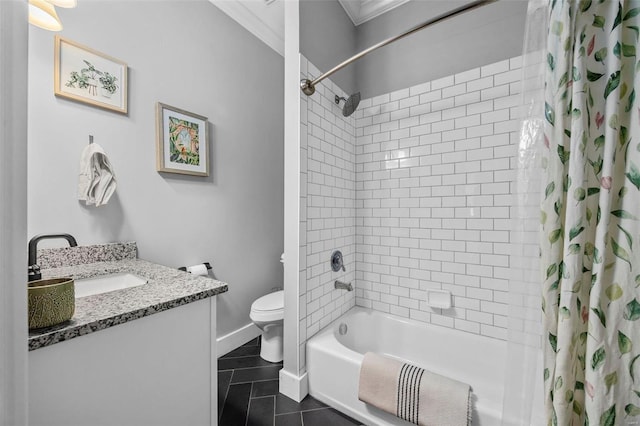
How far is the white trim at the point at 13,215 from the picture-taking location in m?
0.38

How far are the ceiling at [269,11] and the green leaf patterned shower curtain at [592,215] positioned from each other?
1679mm

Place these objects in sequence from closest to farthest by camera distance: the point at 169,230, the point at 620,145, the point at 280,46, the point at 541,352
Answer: the point at 620,145
the point at 541,352
the point at 169,230
the point at 280,46

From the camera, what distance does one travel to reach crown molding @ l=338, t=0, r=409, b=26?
1.98 metres

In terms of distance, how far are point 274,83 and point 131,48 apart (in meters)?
1.23

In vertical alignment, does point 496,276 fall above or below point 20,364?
below

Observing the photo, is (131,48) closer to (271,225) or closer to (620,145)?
(271,225)

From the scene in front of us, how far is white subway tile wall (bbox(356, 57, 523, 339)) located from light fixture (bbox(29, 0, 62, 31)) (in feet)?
5.29

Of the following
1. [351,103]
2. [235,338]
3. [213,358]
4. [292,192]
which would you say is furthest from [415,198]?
[235,338]

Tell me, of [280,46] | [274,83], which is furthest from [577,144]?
[280,46]

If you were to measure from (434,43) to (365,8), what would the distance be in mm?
679

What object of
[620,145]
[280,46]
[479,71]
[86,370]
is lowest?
[86,370]

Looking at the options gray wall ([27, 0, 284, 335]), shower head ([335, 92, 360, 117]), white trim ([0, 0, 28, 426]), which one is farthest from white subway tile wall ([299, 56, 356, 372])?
white trim ([0, 0, 28, 426])

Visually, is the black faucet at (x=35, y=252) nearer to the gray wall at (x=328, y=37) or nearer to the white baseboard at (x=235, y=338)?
the white baseboard at (x=235, y=338)

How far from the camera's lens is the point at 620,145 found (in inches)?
26.8
